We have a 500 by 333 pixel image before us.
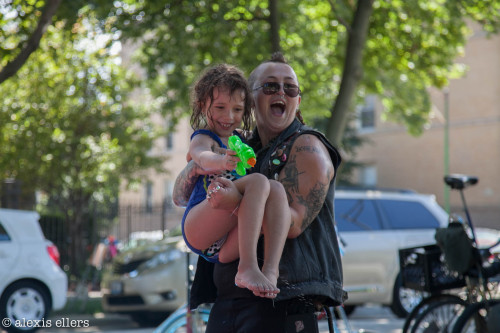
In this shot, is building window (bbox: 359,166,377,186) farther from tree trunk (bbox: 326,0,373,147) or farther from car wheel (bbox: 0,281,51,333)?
car wheel (bbox: 0,281,51,333)

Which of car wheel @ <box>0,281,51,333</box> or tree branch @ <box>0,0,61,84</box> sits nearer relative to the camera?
tree branch @ <box>0,0,61,84</box>

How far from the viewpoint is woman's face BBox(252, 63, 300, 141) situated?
279cm

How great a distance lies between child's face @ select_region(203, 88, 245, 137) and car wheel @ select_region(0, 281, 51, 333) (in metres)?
7.27

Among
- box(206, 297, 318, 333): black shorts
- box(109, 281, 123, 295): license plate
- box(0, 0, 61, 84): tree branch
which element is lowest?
box(109, 281, 123, 295): license plate

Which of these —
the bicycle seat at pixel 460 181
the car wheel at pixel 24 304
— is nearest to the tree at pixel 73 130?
the car wheel at pixel 24 304

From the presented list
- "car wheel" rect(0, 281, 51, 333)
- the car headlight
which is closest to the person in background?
the car headlight

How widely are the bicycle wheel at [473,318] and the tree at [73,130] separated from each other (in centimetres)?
1154

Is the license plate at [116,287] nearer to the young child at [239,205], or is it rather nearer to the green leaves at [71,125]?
the green leaves at [71,125]

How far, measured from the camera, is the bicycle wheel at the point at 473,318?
4957 mm

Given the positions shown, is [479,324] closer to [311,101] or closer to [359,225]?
[359,225]

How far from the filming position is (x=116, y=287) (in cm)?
986

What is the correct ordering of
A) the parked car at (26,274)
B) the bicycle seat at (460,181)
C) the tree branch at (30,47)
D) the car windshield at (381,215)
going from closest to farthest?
the bicycle seat at (460,181) < the tree branch at (30,47) < the parked car at (26,274) < the car windshield at (381,215)

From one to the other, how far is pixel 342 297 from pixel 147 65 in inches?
423

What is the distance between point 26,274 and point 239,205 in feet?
26.0
